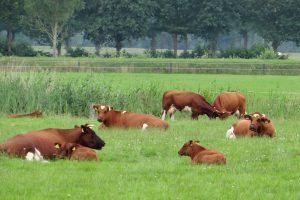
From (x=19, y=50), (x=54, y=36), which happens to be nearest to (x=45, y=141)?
(x=19, y=50)

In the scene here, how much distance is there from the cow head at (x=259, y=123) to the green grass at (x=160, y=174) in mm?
662

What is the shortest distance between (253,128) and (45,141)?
583 cm

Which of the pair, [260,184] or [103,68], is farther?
[103,68]

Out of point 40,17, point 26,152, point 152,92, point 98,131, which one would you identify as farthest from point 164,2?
point 26,152

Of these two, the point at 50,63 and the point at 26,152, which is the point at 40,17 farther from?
the point at 26,152

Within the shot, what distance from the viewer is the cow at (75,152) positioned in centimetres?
1442

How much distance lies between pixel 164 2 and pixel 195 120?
63.4 m

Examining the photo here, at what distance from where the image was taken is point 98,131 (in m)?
20.5

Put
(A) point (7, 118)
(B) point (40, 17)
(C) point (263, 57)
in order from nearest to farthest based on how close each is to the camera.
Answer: (A) point (7, 118), (C) point (263, 57), (B) point (40, 17)

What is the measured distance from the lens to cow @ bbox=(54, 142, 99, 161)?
47.3 feet

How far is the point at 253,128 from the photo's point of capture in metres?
18.8

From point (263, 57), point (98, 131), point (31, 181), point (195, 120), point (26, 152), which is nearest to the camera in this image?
point (31, 181)

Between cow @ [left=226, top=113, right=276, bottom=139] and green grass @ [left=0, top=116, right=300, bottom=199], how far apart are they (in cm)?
74

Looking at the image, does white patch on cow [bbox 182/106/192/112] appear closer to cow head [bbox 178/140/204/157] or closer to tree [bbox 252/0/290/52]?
cow head [bbox 178/140/204/157]
